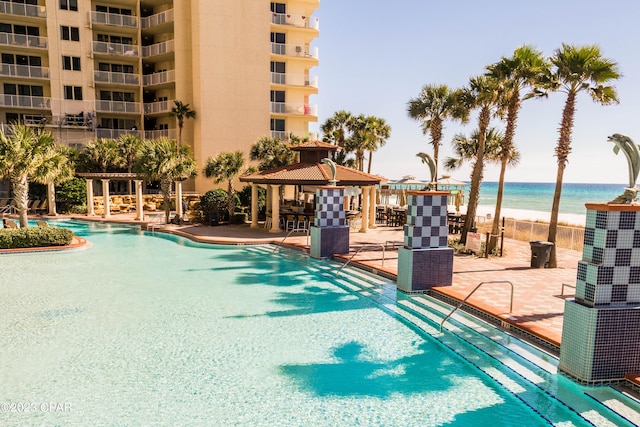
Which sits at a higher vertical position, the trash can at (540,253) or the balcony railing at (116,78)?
the balcony railing at (116,78)

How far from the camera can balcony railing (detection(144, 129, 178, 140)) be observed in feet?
110

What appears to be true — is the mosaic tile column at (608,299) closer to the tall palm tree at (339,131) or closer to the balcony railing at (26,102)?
the tall palm tree at (339,131)

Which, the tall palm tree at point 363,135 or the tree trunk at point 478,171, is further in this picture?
the tall palm tree at point 363,135

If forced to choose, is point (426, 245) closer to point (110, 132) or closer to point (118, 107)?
point (110, 132)

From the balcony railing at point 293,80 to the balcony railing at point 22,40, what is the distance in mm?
17999

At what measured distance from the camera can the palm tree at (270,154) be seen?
961 inches

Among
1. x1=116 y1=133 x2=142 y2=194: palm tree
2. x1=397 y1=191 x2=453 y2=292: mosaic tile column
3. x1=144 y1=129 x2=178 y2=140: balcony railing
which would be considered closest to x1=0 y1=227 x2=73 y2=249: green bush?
x1=397 y1=191 x2=453 y2=292: mosaic tile column

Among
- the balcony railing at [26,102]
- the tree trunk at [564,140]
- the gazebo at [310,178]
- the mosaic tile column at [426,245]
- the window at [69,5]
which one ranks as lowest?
the mosaic tile column at [426,245]

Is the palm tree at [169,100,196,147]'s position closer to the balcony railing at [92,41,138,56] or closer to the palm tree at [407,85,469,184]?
the balcony railing at [92,41,138,56]

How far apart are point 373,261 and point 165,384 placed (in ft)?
27.4

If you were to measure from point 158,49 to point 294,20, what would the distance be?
456 inches

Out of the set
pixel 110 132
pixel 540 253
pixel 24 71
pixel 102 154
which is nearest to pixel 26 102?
pixel 24 71

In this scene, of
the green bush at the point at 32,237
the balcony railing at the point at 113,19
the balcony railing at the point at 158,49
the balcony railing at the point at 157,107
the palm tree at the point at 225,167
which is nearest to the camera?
the green bush at the point at 32,237

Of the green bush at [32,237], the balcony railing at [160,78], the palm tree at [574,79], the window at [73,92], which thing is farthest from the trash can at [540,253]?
the window at [73,92]
